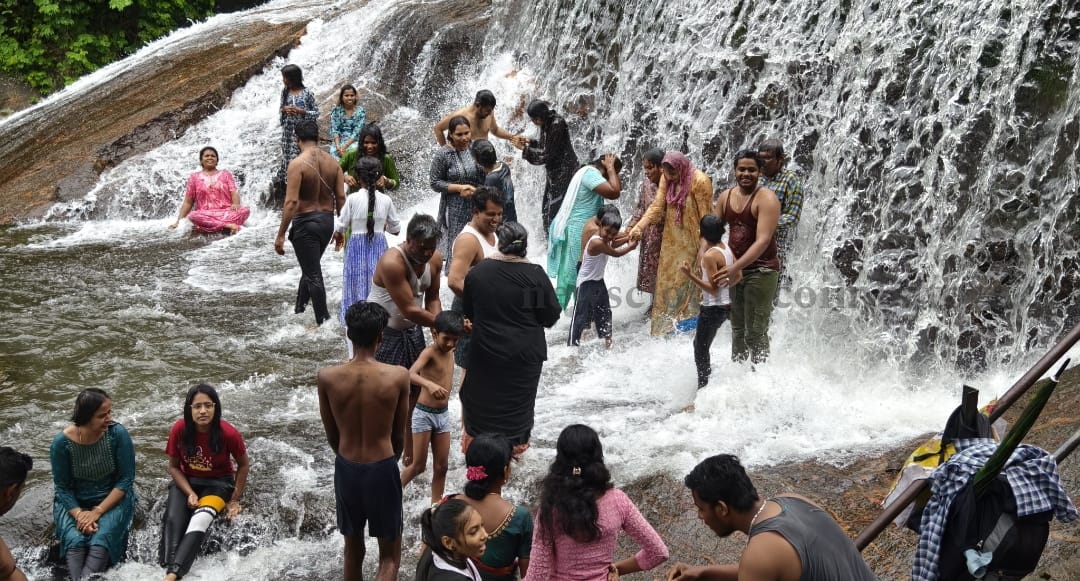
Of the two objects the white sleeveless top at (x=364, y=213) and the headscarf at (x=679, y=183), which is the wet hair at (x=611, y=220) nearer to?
the headscarf at (x=679, y=183)

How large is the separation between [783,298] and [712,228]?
7.49ft

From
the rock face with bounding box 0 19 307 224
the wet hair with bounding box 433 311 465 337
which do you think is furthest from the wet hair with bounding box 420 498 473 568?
the rock face with bounding box 0 19 307 224

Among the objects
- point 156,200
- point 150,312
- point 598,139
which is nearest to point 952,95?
point 598,139

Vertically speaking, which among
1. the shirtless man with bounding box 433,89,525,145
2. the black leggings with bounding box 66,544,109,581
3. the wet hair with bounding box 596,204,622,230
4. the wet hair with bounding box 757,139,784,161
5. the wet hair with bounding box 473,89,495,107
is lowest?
the black leggings with bounding box 66,544,109,581

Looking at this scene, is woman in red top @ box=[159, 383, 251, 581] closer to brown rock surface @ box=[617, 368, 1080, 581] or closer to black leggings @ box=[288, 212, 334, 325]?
brown rock surface @ box=[617, 368, 1080, 581]

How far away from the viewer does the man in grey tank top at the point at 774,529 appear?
9.87 feet

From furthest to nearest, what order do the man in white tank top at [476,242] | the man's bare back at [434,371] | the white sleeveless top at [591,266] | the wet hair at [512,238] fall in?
the white sleeveless top at [591,266] → the man in white tank top at [476,242] → the man's bare back at [434,371] → the wet hair at [512,238]

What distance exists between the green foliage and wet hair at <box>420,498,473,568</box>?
1878 centimetres

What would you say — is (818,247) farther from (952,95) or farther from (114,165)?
(114,165)

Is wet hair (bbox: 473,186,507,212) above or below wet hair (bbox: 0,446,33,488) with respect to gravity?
above

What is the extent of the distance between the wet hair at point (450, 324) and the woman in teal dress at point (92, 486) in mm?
1720

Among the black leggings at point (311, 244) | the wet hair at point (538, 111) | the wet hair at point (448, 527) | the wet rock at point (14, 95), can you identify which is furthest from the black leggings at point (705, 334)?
the wet rock at point (14, 95)

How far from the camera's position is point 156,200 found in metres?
12.8

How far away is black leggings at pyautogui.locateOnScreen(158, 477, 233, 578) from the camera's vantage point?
5211 mm
